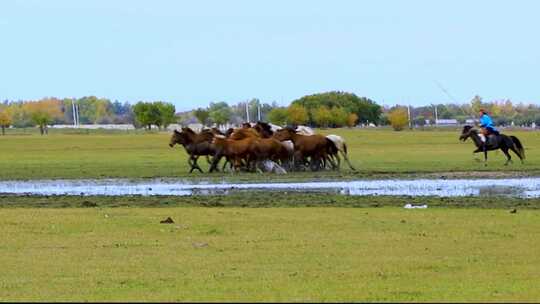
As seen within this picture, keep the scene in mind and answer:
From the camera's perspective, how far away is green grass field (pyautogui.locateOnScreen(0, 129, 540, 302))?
1273cm

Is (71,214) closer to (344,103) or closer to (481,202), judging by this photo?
(481,202)

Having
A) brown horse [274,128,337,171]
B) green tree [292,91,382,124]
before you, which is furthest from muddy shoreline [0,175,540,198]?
green tree [292,91,382,124]

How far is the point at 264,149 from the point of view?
40031mm

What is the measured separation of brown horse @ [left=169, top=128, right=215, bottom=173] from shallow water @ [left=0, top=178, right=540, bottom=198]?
5.55 metres

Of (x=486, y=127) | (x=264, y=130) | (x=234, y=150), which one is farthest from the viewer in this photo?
(x=264, y=130)

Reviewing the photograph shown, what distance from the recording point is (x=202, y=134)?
42688mm

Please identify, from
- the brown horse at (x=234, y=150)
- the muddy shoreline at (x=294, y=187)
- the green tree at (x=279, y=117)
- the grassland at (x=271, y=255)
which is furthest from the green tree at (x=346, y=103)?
the grassland at (x=271, y=255)

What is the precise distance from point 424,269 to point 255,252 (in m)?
2.77

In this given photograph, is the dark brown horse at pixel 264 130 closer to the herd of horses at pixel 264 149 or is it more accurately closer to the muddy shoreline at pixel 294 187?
the herd of horses at pixel 264 149

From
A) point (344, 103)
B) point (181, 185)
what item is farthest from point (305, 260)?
point (344, 103)

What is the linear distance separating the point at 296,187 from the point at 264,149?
25.5 ft

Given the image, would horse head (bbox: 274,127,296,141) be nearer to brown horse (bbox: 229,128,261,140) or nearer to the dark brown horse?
brown horse (bbox: 229,128,261,140)

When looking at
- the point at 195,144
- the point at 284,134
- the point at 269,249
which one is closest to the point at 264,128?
the point at 284,134

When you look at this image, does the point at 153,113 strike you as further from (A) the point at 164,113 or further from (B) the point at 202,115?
(B) the point at 202,115
